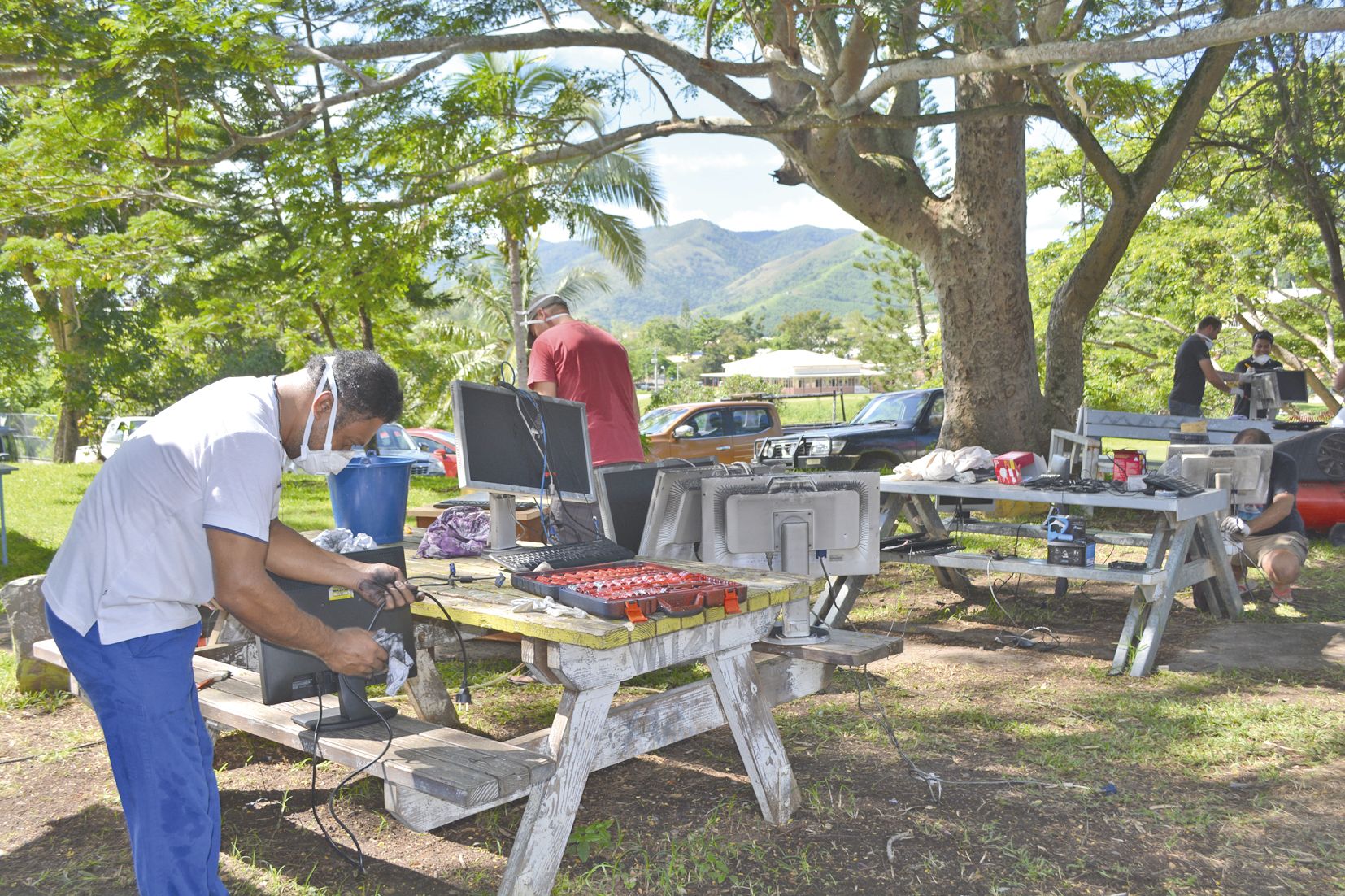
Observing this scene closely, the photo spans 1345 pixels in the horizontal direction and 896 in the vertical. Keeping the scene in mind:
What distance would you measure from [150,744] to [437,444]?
829 inches

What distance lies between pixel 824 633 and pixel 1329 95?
39.3 feet

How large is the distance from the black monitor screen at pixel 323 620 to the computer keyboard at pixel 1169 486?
417 cm

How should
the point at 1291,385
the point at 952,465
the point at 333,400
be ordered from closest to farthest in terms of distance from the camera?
the point at 333,400, the point at 952,465, the point at 1291,385

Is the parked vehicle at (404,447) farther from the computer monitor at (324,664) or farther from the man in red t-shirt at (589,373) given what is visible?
the computer monitor at (324,664)

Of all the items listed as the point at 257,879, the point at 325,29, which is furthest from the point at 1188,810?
→ the point at 325,29

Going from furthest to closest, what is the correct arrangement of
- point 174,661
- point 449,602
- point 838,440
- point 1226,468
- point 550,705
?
1. point 838,440
2. point 1226,468
3. point 550,705
4. point 449,602
5. point 174,661

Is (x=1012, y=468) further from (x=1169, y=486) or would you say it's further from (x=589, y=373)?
(x=589, y=373)

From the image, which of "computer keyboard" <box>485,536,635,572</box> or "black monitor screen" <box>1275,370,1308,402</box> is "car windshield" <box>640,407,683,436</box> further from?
"computer keyboard" <box>485,536,635,572</box>

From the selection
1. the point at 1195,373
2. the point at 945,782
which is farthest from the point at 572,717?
the point at 1195,373

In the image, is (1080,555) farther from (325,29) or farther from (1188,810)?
(325,29)

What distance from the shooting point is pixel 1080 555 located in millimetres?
5551

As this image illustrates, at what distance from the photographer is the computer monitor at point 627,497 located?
14.4 feet

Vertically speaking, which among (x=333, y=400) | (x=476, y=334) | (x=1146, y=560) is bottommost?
(x=1146, y=560)

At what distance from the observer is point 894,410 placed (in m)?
14.8
